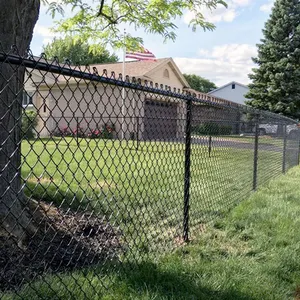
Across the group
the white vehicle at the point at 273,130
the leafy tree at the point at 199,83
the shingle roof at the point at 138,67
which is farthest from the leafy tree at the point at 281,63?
the leafy tree at the point at 199,83

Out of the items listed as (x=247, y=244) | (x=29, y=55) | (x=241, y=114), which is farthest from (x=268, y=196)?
(x=29, y=55)

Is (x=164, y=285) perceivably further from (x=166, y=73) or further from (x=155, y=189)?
(x=166, y=73)

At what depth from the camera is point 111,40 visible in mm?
9875

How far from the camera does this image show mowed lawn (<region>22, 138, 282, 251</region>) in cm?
384

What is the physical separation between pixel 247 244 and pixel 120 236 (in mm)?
1373

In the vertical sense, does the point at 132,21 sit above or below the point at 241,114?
above

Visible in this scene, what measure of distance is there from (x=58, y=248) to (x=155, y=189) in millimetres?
2565

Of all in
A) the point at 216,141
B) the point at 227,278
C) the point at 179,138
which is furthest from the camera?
the point at 216,141

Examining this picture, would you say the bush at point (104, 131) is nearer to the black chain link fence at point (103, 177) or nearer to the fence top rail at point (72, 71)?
the black chain link fence at point (103, 177)

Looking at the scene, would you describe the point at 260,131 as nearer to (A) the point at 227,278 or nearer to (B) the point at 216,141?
(B) the point at 216,141

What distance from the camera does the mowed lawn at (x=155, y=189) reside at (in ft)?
12.6

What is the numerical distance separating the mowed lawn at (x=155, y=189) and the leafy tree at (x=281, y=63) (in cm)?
2190

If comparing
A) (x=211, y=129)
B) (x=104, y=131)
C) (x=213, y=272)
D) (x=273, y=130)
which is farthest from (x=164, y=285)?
(x=273, y=130)

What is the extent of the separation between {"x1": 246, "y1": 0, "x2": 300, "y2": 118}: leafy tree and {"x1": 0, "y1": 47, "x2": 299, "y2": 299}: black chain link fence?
22652 mm
